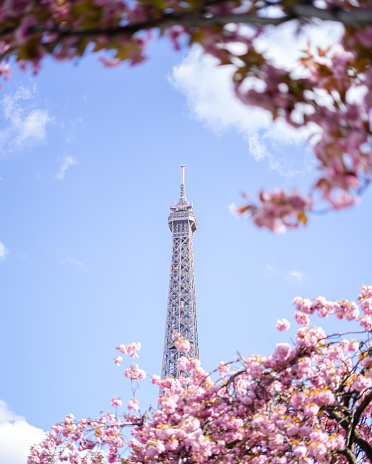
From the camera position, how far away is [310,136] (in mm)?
1671

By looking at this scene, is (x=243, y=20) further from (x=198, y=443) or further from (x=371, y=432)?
(x=371, y=432)

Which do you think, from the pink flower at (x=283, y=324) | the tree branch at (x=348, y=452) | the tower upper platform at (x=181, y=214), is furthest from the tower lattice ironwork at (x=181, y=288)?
the tree branch at (x=348, y=452)

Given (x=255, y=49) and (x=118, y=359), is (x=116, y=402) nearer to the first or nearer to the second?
(x=118, y=359)

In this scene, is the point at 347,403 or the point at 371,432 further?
the point at 371,432

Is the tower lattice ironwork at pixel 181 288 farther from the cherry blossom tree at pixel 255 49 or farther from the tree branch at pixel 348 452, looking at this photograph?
the cherry blossom tree at pixel 255 49

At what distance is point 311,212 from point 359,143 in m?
0.29

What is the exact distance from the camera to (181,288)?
111 ft

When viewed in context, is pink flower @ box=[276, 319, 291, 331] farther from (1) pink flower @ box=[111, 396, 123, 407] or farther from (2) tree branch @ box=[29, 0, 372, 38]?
(2) tree branch @ box=[29, 0, 372, 38]

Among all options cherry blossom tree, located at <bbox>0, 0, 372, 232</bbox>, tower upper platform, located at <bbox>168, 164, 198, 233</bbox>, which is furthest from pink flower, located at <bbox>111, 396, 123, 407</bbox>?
tower upper platform, located at <bbox>168, 164, 198, 233</bbox>

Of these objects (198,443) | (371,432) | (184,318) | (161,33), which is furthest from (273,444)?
(184,318)

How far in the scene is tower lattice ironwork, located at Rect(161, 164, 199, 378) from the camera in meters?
30.5

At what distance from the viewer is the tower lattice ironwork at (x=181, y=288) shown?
3045 centimetres

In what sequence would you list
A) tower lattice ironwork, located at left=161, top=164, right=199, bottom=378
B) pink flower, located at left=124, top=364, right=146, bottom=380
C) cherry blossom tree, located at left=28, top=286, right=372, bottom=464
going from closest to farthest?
1. cherry blossom tree, located at left=28, top=286, right=372, bottom=464
2. pink flower, located at left=124, top=364, right=146, bottom=380
3. tower lattice ironwork, located at left=161, top=164, right=199, bottom=378

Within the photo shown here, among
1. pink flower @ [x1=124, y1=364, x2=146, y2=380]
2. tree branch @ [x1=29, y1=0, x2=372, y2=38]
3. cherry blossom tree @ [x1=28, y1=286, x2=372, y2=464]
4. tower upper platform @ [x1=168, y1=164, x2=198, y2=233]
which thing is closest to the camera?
tree branch @ [x1=29, y1=0, x2=372, y2=38]
